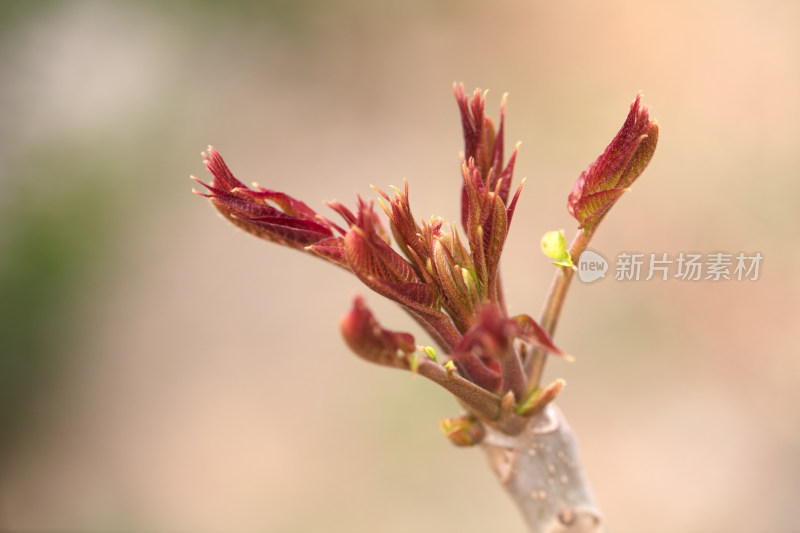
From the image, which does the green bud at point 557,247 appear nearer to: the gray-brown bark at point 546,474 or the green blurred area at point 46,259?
the gray-brown bark at point 546,474

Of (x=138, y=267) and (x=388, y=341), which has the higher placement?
(x=388, y=341)

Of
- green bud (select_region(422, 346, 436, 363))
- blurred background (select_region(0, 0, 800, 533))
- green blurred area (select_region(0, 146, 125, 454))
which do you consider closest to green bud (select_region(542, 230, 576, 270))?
green bud (select_region(422, 346, 436, 363))

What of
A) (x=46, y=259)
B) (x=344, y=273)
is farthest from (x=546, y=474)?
(x=46, y=259)

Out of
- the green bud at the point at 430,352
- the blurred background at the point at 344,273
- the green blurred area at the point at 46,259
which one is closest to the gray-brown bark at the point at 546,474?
the green bud at the point at 430,352

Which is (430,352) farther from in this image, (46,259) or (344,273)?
(46,259)

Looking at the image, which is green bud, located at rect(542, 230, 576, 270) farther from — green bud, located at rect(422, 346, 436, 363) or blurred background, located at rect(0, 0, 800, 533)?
blurred background, located at rect(0, 0, 800, 533)

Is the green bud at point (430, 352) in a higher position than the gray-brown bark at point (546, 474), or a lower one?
higher

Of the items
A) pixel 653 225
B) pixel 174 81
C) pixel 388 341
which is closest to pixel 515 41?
pixel 653 225

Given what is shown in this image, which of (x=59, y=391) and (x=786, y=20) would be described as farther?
(x=59, y=391)

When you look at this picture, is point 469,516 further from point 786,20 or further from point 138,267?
point 786,20
